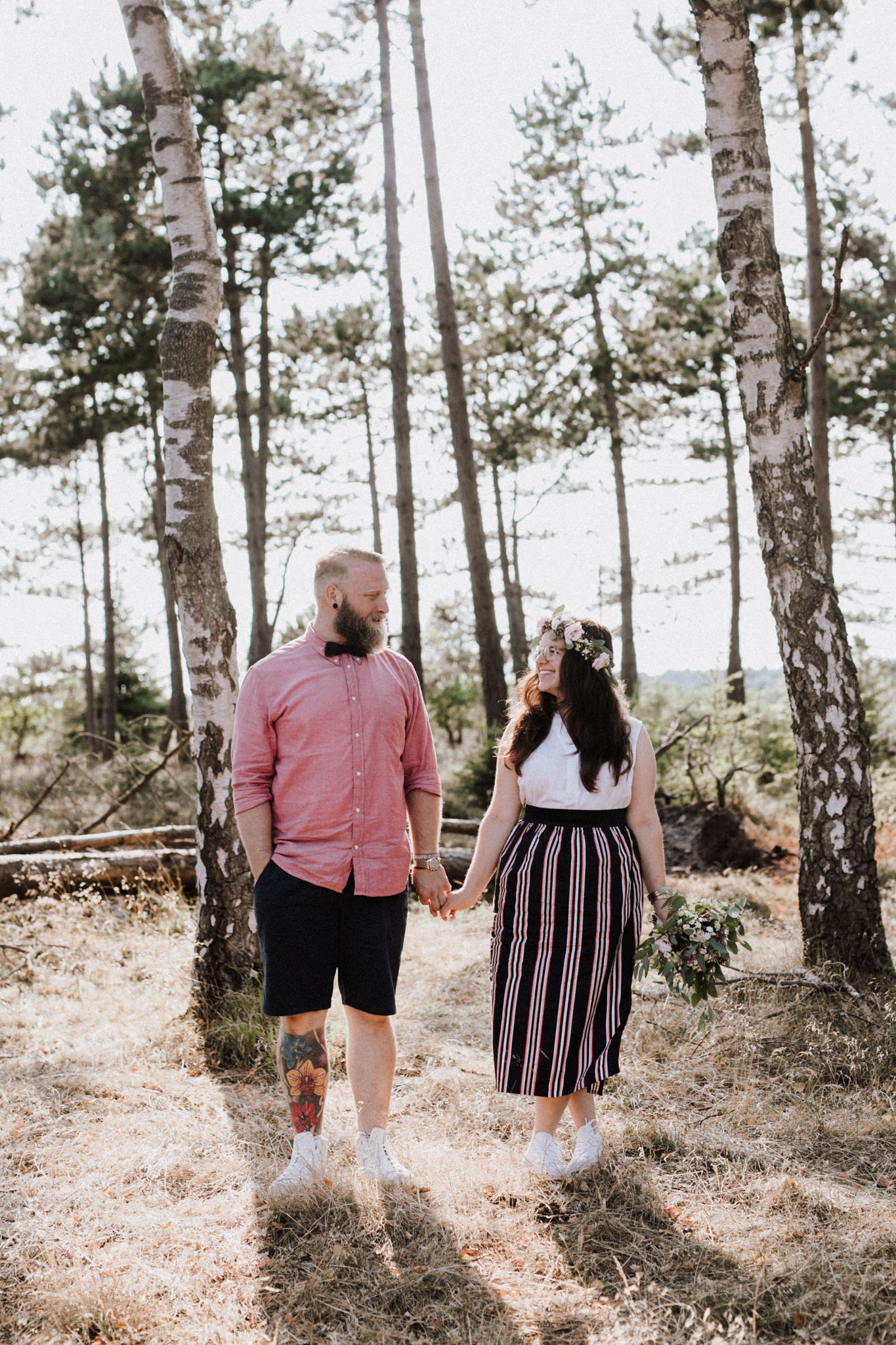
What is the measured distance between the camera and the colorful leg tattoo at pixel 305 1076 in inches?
133

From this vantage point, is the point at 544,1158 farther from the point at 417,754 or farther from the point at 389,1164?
the point at 417,754

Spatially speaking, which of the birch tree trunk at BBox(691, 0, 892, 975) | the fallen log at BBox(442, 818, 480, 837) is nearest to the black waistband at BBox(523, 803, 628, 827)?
the birch tree trunk at BBox(691, 0, 892, 975)

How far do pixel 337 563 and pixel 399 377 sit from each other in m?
10.1

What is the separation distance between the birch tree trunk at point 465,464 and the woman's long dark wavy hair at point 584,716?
746 centimetres

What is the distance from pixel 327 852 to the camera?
11.0 ft

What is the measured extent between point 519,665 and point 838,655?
19.5 meters

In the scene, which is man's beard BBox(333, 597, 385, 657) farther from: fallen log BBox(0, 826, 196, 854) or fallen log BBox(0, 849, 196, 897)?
fallen log BBox(0, 826, 196, 854)

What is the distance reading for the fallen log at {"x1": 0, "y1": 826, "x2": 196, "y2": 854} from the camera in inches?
318

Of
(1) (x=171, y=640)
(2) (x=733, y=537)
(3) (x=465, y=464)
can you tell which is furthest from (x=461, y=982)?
(2) (x=733, y=537)

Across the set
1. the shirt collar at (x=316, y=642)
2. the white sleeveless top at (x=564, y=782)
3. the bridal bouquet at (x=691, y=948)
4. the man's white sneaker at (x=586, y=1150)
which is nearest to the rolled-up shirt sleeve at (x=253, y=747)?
the shirt collar at (x=316, y=642)

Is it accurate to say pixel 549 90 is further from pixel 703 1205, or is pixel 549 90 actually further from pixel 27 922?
pixel 703 1205

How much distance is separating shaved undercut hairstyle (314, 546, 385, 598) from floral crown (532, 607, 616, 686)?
69cm

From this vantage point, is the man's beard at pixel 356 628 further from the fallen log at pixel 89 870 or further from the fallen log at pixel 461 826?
the fallen log at pixel 461 826

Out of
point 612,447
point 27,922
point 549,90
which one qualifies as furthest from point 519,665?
point 27,922
